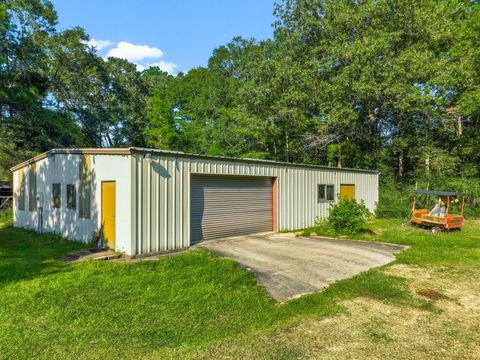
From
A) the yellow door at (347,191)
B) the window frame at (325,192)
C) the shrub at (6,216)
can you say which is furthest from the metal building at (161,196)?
the shrub at (6,216)

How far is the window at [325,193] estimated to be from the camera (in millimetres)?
13898

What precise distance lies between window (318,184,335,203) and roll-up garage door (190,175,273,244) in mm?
2849

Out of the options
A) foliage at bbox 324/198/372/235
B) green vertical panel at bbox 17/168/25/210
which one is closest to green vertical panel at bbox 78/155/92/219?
green vertical panel at bbox 17/168/25/210

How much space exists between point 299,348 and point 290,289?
212 cm

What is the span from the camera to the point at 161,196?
8.45 m

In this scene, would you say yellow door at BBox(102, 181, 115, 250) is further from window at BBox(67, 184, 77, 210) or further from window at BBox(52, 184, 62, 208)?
window at BBox(52, 184, 62, 208)

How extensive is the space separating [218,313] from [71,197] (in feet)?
25.0

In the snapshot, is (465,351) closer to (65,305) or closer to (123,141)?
(65,305)

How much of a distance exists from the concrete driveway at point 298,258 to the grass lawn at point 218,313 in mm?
397

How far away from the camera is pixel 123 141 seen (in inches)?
1102

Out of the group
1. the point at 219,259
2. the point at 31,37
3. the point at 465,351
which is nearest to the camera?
the point at 465,351

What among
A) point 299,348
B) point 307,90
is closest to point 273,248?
point 299,348

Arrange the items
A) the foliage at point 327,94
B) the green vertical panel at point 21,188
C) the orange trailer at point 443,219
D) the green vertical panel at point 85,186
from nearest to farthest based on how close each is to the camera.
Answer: the green vertical panel at point 85,186 < the orange trailer at point 443,219 < the green vertical panel at point 21,188 < the foliage at point 327,94

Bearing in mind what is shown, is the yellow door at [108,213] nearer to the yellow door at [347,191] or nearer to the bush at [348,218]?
the bush at [348,218]
